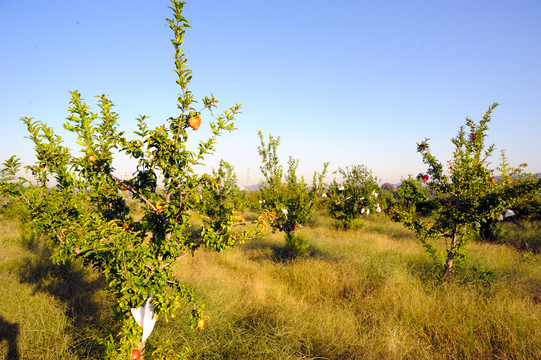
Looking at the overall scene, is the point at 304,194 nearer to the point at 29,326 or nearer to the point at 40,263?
the point at 29,326

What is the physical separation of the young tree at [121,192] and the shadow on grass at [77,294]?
2.91ft

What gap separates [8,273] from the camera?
543cm

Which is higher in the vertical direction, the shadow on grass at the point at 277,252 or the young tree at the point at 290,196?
the young tree at the point at 290,196

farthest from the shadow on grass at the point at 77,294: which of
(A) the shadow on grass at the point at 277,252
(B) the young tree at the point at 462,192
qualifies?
(B) the young tree at the point at 462,192

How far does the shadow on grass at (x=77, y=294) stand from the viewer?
3.31 metres

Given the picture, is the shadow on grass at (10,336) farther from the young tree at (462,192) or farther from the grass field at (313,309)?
the young tree at (462,192)

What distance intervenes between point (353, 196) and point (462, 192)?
6.09 meters

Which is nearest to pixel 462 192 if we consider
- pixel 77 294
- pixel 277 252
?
pixel 277 252

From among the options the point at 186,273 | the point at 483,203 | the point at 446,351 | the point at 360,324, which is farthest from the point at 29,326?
the point at 483,203

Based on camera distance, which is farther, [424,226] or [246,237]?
[424,226]

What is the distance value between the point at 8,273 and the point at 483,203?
9733 mm

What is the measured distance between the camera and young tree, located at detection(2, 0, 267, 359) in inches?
78.9

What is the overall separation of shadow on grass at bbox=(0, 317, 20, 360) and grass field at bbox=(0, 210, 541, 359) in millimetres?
14

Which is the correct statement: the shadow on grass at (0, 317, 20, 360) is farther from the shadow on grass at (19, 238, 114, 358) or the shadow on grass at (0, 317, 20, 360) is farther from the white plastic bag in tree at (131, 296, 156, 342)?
the white plastic bag in tree at (131, 296, 156, 342)
